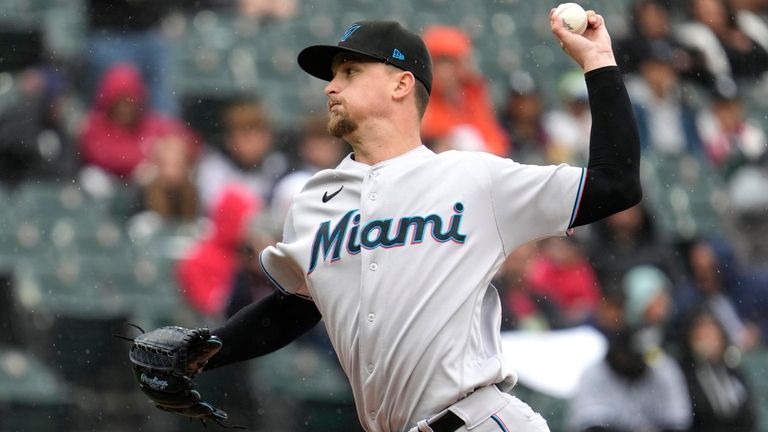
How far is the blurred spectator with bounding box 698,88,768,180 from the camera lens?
8156 mm

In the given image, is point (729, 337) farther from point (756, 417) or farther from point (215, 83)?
point (215, 83)

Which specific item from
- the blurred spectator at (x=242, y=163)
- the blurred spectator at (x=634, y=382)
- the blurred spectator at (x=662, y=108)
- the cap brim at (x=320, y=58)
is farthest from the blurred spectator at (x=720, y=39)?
the cap brim at (x=320, y=58)

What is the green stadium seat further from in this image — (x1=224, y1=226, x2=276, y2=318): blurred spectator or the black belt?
the black belt

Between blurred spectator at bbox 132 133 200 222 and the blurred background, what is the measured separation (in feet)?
0.03

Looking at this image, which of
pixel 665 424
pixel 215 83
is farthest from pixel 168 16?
pixel 665 424

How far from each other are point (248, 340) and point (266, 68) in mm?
4743

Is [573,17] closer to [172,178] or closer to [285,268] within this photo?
[285,268]

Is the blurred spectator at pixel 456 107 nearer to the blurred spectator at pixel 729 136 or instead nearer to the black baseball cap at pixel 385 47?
the blurred spectator at pixel 729 136

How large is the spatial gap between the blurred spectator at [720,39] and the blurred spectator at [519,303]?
7.86 ft

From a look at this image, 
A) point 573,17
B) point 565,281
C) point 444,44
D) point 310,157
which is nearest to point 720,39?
point 444,44

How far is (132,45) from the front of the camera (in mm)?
7219

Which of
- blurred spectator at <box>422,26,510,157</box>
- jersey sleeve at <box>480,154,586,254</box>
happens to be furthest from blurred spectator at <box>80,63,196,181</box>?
jersey sleeve at <box>480,154,586,254</box>

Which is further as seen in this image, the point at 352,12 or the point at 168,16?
the point at 352,12

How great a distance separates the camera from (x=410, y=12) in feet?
27.3
